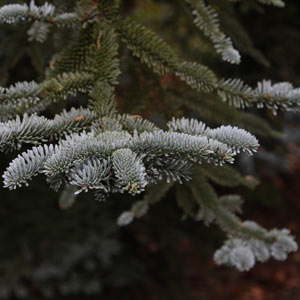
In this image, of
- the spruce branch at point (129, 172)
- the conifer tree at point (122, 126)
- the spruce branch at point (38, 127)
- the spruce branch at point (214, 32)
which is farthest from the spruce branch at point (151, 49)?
the spruce branch at point (129, 172)

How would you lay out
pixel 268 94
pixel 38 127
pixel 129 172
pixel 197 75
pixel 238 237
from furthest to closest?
1. pixel 238 237
2. pixel 197 75
3. pixel 268 94
4. pixel 38 127
5. pixel 129 172

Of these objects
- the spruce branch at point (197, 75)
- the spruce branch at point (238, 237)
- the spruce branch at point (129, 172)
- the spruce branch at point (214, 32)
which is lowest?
the spruce branch at point (238, 237)

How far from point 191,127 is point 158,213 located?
248cm

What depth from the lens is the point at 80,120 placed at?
979 mm

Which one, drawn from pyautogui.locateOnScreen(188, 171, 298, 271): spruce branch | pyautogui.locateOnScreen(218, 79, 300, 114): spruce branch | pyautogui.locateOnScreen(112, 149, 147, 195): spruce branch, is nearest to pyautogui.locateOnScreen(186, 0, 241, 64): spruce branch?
pyautogui.locateOnScreen(218, 79, 300, 114): spruce branch

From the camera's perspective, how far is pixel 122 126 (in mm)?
959

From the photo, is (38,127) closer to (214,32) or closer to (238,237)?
(214,32)

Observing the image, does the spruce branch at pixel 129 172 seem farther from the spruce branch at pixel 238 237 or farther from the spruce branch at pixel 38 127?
the spruce branch at pixel 238 237

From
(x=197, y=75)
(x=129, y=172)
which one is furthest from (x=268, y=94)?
(x=129, y=172)

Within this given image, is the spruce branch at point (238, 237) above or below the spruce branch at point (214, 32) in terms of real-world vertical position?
below

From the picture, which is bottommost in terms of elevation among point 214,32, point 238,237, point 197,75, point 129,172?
point 238,237

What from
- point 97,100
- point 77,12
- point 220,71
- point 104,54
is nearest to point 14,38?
point 77,12

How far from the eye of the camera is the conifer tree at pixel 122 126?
750 mm

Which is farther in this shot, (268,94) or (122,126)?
(268,94)
